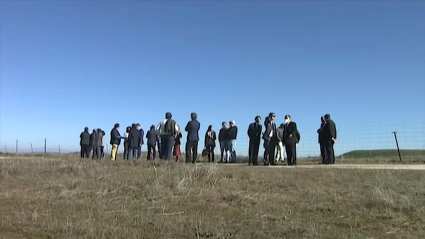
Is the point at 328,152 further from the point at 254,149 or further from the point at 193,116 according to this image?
the point at 193,116

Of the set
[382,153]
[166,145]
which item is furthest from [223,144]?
[382,153]

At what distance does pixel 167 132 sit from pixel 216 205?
829cm

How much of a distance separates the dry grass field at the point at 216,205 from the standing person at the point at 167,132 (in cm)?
435

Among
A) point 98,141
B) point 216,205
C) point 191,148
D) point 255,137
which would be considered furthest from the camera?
point 98,141

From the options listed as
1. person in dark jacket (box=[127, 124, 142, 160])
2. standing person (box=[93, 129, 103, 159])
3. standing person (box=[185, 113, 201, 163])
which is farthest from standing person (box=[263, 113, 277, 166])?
standing person (box=[93, 129, 103, 159])

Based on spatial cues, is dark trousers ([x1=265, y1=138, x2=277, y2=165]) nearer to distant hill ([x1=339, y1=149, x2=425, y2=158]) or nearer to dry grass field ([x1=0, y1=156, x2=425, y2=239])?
dry grass field ([x1=0, y1=156, x2=425, y2=239])

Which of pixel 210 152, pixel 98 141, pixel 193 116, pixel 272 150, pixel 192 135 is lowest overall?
pixel 272 150

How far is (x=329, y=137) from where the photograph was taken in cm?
1501

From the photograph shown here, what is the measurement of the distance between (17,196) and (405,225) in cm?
709

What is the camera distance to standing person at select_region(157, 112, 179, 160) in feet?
51.2

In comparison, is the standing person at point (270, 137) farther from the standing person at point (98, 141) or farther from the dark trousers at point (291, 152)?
the standing person at point (98, 141)

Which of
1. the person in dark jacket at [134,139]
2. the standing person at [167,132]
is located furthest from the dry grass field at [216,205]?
the person in dark jacket at [134,139]

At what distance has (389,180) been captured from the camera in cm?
926

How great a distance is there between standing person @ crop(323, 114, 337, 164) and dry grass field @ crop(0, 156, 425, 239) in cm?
370
